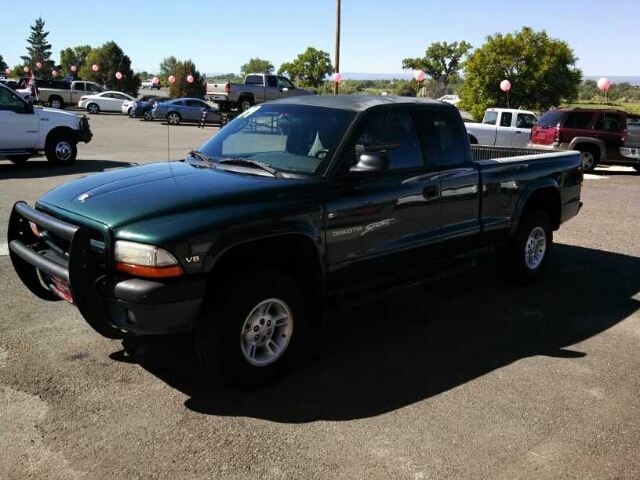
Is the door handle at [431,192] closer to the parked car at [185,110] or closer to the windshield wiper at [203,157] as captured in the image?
the windshield wiper at [203,157]

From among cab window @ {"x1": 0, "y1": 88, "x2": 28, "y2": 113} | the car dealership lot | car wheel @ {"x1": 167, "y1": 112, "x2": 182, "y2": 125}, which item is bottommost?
the car dealership lot

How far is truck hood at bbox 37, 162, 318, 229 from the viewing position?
3633mm

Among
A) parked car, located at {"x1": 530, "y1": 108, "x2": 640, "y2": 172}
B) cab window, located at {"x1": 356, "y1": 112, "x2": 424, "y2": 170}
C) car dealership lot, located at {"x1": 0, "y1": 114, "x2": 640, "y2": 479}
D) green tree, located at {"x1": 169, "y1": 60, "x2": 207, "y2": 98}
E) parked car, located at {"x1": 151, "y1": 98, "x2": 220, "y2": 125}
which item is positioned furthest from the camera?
green tree, located at {"x1": 169, "y1": 60, "x2": 207, "y2": 98}

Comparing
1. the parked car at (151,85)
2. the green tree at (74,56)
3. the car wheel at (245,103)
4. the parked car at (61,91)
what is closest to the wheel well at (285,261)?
the car wheel at (245,103)

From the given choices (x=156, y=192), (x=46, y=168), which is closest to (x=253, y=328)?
(x=156, y=192)

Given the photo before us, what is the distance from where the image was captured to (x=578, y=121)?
1664 centimetres

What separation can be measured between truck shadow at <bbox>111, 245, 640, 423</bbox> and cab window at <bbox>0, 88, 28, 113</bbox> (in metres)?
10.4

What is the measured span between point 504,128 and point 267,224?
698 inches

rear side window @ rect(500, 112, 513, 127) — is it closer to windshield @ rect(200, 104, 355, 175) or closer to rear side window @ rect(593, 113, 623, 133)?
rear side window @ rect(593, 113, 623, 133)

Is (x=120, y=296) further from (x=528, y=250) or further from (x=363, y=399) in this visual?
(x=528, y=250)

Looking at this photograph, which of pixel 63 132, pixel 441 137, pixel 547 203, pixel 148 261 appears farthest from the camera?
pixel 63 132

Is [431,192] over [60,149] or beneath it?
over

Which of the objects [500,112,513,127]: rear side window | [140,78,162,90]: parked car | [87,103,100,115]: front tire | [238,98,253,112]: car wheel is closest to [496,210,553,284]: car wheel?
[500,112,513,127]: rear side window

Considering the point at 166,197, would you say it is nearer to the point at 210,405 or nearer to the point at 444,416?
the point at 210,405
